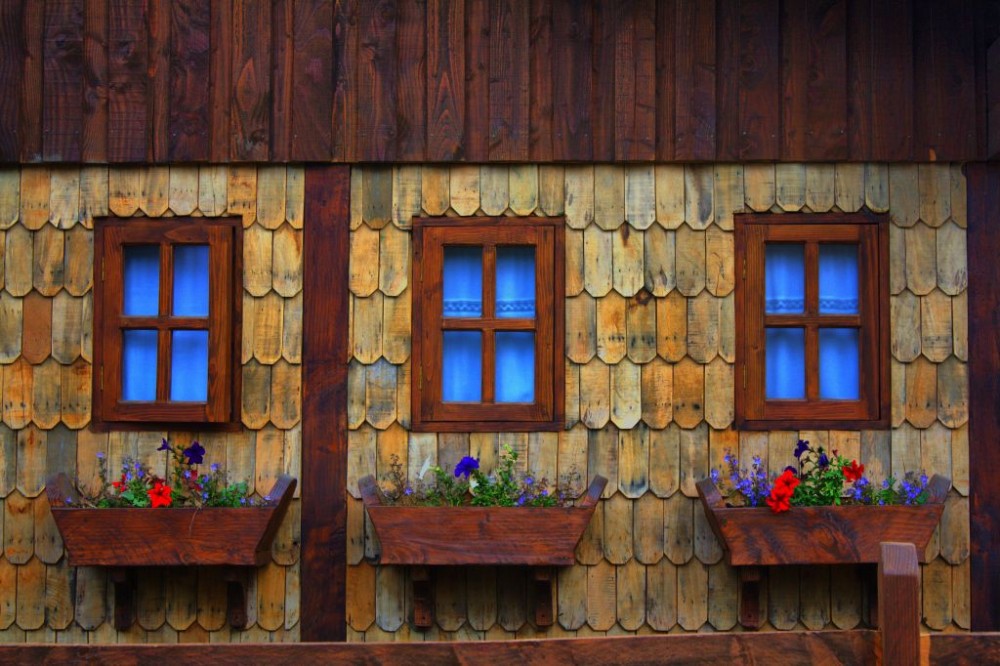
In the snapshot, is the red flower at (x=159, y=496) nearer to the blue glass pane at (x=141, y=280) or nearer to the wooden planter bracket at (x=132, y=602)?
the wooden planter bracket at (x=132, y=602)

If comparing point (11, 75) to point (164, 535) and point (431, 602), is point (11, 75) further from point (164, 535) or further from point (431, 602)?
point (431, 602)

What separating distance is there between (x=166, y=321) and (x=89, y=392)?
0.52m

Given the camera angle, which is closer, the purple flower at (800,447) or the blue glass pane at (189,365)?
the purple flower at (800,447)

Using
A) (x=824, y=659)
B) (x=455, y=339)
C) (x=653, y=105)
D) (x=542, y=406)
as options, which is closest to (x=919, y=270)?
(x=653, y=105)

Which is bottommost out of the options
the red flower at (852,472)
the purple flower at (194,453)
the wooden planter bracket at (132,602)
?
the wooden planter bracket at (132,602)

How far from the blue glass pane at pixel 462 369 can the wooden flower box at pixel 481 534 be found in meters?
0.61

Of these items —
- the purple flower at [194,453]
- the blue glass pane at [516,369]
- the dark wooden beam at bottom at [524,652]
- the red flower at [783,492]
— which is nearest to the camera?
the dark wooden beam at bottom at [524,652]

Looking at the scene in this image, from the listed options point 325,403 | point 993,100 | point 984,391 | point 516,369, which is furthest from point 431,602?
point 993,100

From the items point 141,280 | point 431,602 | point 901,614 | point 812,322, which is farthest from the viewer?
point 141,280

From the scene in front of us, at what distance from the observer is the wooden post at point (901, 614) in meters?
2.99

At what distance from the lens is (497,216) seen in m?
5.46

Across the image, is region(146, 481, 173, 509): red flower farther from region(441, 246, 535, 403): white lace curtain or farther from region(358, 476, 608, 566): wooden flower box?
region(441, 246, 535, 403): white lace curtain

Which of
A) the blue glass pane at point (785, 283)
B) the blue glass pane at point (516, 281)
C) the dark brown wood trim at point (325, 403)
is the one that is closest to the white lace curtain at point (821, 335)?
the blue glass pane at point (785, 283)

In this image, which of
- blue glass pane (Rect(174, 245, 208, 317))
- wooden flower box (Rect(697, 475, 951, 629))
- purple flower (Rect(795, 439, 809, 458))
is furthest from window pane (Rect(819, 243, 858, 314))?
blue glass pane (Rect(174, 245, 208, 317))
